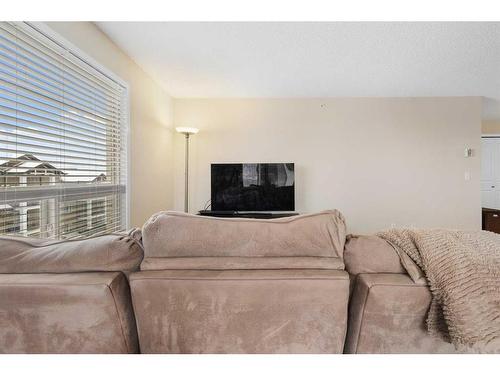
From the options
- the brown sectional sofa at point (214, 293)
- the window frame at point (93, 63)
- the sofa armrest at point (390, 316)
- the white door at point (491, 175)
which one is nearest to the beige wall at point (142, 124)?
the window frame at point (93, 63)

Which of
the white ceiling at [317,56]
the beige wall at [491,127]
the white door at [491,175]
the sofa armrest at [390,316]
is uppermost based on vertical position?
the white ceiling at [317,56]

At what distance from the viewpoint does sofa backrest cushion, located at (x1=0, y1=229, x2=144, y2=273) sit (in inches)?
32.4

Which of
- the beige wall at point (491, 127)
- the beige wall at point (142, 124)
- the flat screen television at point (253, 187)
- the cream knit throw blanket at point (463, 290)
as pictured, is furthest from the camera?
the beige wall at point (491, 127)

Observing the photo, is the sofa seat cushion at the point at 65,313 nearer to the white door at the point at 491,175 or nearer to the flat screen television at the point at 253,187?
the flat screen television at the point at 253,187

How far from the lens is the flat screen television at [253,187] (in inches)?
154

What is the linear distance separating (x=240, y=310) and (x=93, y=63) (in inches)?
89.2

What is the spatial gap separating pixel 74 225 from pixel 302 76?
2806mm

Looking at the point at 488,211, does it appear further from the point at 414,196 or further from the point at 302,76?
the point at 302,76

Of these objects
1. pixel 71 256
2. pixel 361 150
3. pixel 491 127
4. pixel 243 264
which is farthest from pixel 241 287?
pixel 491 127

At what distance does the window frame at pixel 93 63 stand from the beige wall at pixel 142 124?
0.12 ft

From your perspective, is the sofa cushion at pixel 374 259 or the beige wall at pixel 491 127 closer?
the sofa cushion at pixel 374 259

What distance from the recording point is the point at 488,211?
4012mm

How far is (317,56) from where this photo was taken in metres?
2.64

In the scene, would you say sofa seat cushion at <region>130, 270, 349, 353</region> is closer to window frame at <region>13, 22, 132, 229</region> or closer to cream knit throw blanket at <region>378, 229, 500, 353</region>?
cream knit throw blanket at <region>378, 229, 500, 353</region>
